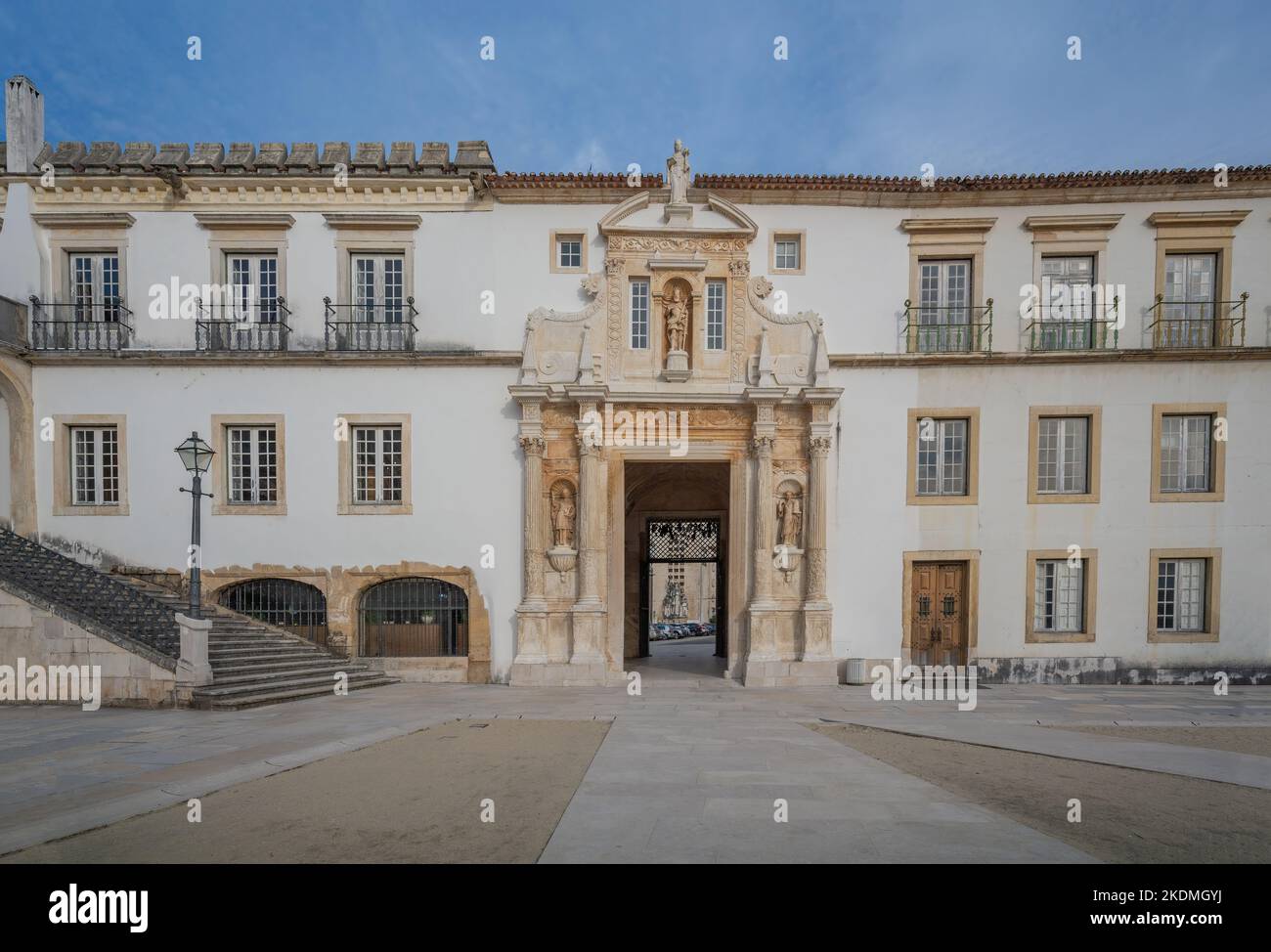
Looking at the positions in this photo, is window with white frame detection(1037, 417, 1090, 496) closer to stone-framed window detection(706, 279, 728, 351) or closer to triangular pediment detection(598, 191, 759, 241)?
stone-framed window detection(706, 279, 728, 351)

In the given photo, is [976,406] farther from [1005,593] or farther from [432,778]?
[432,778]

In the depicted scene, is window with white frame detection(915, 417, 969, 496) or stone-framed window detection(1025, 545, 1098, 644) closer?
stone-framed window detection(1025, 545, 1098, 644)

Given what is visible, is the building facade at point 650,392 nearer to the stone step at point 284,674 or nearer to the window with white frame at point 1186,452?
the window with white frame at point 1186,452

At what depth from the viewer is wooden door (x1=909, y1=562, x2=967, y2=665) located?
1485cm

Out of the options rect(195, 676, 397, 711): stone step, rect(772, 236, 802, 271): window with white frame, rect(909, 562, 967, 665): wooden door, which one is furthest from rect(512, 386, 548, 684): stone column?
rect(909, 562, 967, 665): wooden door

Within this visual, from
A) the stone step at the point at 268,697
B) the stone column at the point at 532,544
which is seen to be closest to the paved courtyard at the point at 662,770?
the stone step at the point at 268,697

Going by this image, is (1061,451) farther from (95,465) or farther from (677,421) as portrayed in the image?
(95,465)

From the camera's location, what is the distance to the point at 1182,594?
1489cm

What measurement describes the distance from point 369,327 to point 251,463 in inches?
177

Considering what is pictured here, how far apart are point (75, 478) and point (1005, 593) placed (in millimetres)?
23383

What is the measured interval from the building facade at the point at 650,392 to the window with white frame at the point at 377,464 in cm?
16

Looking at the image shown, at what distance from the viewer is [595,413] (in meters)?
14.5

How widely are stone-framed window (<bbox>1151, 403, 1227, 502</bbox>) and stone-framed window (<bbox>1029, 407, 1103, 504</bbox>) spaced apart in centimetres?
152
